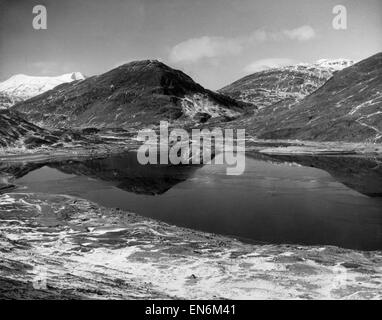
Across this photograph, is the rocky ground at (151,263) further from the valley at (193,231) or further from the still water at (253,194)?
the still water at (253,194)

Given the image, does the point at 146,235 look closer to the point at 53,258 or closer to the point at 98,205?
the point at 53,258

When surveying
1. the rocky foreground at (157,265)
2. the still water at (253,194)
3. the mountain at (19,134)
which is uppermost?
the mountain at (19,134)

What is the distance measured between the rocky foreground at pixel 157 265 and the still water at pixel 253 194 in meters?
5.85

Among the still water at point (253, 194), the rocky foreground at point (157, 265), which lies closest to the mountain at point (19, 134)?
the still water at point (253, 194)

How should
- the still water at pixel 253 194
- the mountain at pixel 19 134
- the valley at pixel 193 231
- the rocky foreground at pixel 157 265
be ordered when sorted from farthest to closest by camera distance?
the mountain at pixel 19 134 < the still water at pixel 253 194 < the valley at pixel 193 231 < the rocky foreground at pixel 157 265

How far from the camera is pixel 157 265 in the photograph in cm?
3806

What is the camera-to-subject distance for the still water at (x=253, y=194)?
166ft

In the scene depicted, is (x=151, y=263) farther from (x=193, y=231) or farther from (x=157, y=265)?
(x=193, y=231)

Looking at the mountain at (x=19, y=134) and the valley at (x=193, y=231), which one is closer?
the valley at (x=193, y=231)

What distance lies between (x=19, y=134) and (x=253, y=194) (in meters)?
115

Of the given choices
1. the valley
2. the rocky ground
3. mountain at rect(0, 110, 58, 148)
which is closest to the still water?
the valley

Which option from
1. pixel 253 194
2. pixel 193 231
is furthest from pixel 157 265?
pixel 253 194
